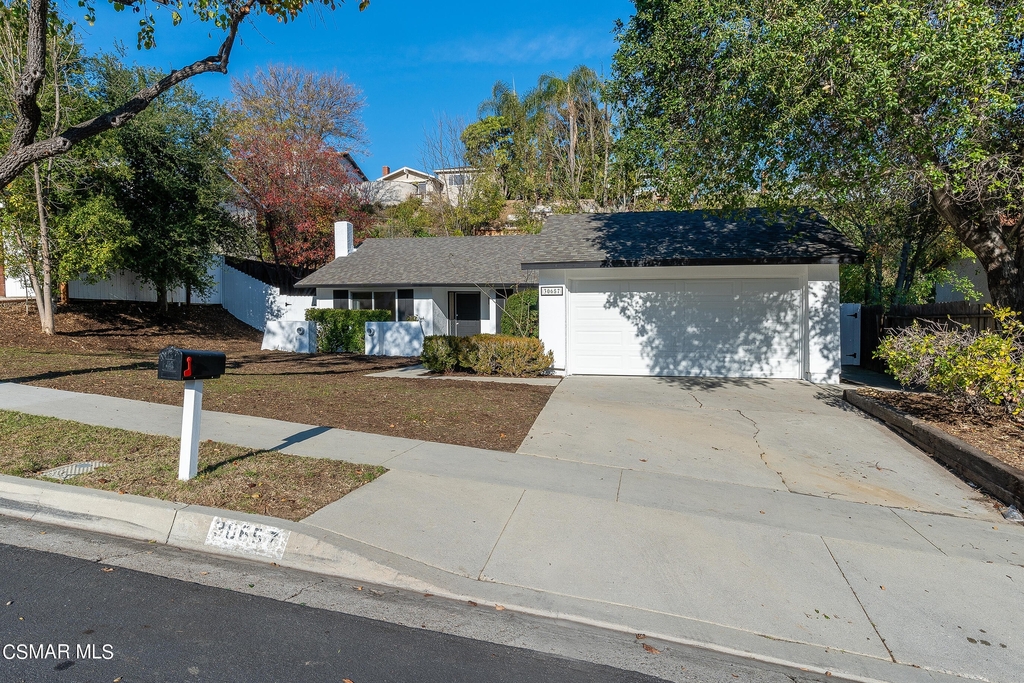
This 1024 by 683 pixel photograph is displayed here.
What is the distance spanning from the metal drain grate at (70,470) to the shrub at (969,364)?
9.53 m

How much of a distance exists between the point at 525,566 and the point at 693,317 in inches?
399

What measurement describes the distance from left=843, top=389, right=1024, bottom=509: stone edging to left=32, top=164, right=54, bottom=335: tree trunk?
60.2ft

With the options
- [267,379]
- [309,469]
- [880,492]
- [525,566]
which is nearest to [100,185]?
[267,379]

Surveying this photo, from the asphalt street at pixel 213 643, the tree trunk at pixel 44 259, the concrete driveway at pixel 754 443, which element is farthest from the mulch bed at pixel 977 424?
the tree trunk at pixel 44 259

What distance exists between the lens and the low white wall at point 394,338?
1864 centimetres

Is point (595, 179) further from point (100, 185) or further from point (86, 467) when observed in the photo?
point (86, 467)

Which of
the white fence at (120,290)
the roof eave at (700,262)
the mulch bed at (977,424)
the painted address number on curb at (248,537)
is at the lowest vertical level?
the painted address number on curb at (248,537)

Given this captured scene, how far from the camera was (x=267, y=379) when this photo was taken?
1216 cm

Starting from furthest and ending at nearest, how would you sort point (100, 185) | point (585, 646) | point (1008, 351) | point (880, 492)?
point (100, 185), point (1008, 351), point (880, 492), point (585, 646)

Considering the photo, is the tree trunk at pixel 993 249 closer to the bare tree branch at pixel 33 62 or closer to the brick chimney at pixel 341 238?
the bare tree branch at pixel 33 62

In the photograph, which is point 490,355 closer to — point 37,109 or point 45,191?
point 37,109

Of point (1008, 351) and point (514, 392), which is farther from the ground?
point (1008, 351)

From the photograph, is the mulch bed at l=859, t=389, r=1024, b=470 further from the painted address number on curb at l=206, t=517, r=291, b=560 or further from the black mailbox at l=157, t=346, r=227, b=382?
the black mailbox at l=157, t=346, r=227, b=382

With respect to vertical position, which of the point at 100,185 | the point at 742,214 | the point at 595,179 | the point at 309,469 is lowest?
the point at 309,469
